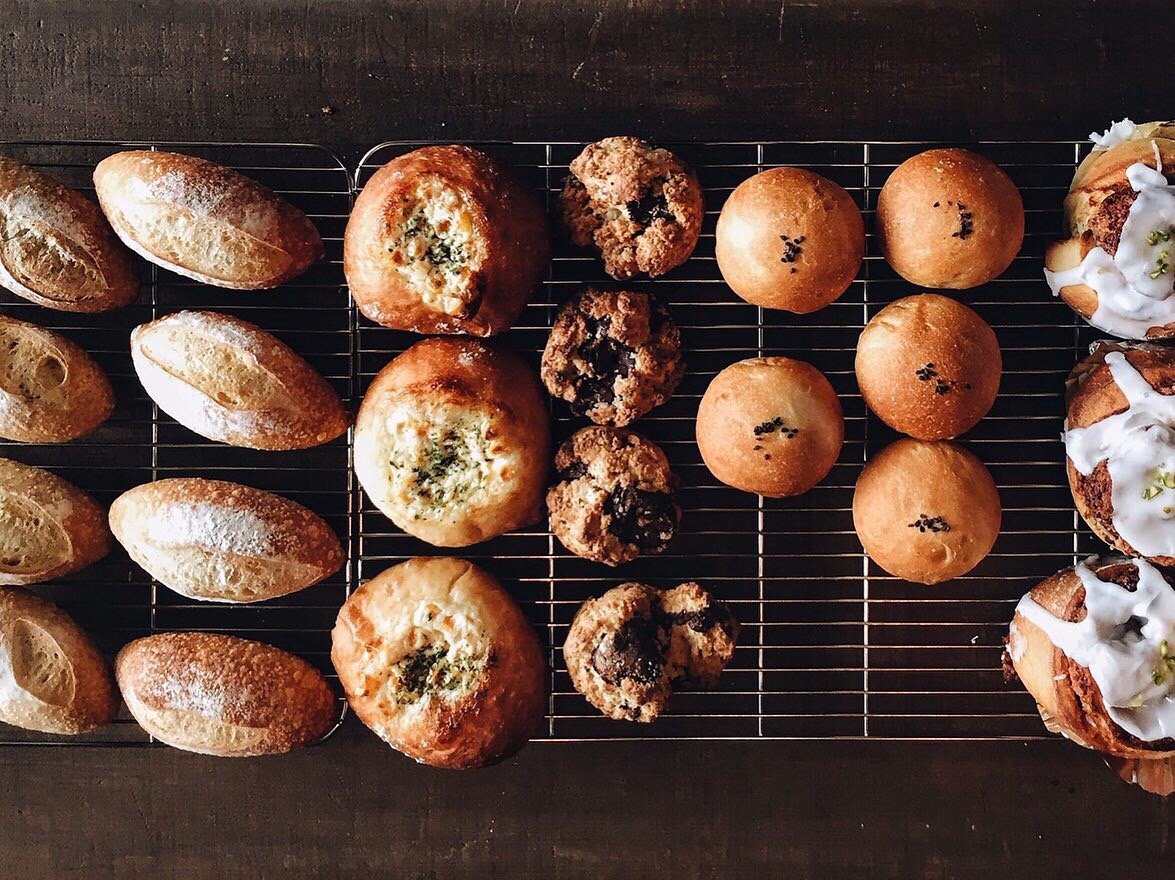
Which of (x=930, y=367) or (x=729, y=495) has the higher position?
(x=930, y=367)

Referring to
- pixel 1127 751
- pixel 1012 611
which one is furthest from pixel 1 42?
pixel 1127 751

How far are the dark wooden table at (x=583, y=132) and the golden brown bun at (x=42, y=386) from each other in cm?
55

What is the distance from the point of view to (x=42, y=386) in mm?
1901

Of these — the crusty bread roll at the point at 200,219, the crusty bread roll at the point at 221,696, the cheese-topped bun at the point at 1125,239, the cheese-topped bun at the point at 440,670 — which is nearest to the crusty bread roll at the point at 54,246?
the crusty bread roll at the point at 200,219

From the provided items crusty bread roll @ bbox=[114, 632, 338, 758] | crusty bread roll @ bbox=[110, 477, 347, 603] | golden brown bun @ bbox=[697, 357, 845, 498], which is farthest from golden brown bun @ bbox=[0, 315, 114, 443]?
golden brown bun @ bbox=[697, 357, 845, 498]

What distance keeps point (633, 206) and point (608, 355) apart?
311mm

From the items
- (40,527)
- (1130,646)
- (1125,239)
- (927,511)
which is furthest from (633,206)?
(40,527)

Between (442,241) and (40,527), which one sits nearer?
(442,241)

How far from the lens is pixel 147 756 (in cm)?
213

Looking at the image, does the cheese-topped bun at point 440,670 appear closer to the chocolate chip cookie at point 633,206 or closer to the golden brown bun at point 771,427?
the golden brown bun at point 771,427

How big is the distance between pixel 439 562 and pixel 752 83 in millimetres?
1323

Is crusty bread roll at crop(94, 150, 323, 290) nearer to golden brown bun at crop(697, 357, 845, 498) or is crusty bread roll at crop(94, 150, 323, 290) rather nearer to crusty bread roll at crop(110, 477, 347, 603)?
crusty bread roll at crop(110, 477, 347, 603)

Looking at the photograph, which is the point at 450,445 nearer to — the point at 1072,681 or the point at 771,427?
the point at 771,427

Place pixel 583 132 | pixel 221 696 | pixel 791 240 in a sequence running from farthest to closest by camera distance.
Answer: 1. pixel 583 132
2. pixel 221 696
3. pixel 791 240
